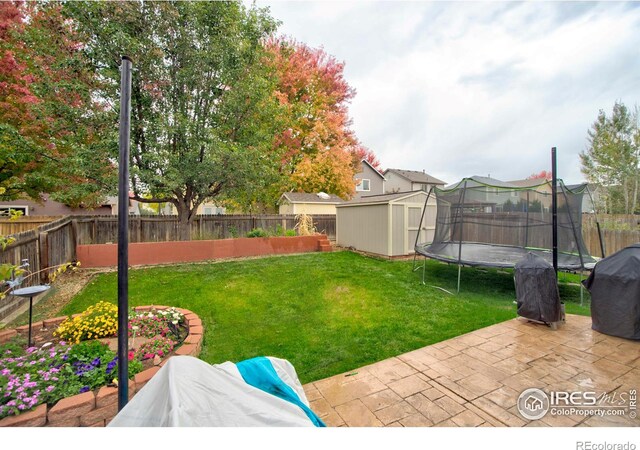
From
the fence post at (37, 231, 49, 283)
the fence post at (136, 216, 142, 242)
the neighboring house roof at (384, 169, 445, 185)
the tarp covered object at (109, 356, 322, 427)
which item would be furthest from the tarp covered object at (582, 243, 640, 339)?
the neighboring house roof at (384, 169, 445, 185)

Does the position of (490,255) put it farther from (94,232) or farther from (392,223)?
(94,232)

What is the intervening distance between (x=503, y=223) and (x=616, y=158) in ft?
41.5

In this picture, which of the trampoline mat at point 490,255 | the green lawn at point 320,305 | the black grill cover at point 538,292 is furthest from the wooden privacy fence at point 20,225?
the black grill cover at point 538,292

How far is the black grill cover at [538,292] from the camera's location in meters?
3.62

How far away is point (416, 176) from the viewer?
2930 centimetres

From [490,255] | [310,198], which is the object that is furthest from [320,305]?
[310,198]

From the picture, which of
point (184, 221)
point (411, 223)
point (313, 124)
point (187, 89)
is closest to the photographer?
point (187, 89)

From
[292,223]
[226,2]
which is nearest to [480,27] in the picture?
[226,2]

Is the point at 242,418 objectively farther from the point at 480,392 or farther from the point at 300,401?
the point at 480,392

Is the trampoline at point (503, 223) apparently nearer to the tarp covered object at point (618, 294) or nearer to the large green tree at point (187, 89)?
the tarp covered object at point (618, 294)

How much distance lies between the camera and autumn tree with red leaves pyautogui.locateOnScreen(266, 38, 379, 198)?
14297 millimetres

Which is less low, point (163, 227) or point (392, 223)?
point (392, 223)

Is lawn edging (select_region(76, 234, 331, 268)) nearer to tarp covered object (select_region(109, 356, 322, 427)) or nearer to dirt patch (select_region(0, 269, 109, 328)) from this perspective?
dirt patch (select_region(0, 269, 109, 328))

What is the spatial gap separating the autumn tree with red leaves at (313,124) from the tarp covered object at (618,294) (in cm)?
1177
